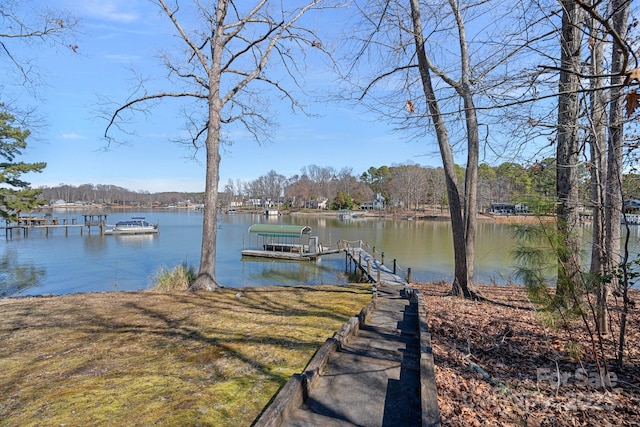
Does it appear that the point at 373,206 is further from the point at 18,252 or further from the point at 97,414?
the point at 97,414

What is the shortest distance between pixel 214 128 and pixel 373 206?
76.6 m

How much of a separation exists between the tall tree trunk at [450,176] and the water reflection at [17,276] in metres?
16.7

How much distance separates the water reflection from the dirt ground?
56.1 ft

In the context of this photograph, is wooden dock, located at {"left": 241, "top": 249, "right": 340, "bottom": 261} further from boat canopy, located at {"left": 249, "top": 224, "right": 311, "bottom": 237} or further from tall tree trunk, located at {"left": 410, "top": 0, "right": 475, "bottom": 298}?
tall tree trunk, located at {"left": 410, "top": 0, "right": 475, "bottom": 298}

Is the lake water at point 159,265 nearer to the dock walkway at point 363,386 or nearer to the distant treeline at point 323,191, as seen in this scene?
the dock walkway at point 363,386

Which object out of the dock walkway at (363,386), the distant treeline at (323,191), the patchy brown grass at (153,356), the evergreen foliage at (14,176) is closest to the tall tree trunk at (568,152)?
the dock walkway at (363,386)

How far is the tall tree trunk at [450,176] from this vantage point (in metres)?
6.55

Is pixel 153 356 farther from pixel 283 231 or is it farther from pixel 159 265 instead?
pixel 283 231

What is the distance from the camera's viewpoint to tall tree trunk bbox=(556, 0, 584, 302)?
3.09 m

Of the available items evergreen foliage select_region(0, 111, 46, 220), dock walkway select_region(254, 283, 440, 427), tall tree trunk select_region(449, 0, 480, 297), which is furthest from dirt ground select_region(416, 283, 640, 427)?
evergreen foliage select_region(0, 111, 46, 220)

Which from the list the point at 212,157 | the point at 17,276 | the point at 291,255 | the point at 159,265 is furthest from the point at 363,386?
the point at 291,255

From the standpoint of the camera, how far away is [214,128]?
803 centimetres

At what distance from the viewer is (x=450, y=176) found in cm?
693

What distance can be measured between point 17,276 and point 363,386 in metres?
21.2
